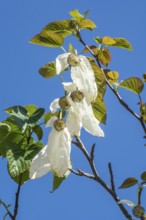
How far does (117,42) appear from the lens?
1896 millimetres

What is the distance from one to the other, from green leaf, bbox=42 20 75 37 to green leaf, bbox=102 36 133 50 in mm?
209

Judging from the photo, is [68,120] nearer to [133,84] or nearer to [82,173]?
[82,173]

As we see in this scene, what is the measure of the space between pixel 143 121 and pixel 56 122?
0.49 m

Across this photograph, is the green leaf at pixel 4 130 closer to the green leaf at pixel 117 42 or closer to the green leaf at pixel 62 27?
the green leaf at pixel 62 27

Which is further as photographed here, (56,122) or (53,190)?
(53,190)

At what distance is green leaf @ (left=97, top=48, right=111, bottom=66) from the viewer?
6.28 ft

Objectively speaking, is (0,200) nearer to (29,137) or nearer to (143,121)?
(29,137)

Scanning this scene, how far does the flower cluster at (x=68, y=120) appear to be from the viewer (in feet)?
4.26

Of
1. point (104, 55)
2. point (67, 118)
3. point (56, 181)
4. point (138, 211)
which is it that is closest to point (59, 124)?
point (67, 118)

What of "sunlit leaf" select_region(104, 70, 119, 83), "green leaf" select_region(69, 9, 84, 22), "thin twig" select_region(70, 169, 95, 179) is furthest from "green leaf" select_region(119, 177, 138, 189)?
"green leaf" select_region(69, 9, 84, 22)

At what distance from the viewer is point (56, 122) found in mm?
1351

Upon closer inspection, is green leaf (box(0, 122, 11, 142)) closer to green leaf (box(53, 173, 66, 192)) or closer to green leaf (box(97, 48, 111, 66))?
green leaf (box(53, 173, 66, 192))

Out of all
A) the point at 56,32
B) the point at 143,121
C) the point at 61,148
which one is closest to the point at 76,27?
the point at 56,32

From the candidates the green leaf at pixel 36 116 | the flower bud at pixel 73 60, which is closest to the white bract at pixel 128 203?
the green leaf at pixel 36 116
